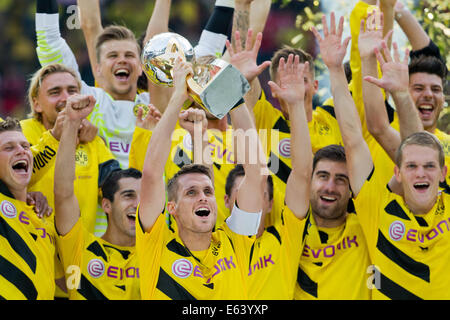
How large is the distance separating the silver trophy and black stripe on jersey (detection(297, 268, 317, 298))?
1.13 m

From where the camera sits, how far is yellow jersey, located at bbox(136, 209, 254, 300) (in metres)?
4.03

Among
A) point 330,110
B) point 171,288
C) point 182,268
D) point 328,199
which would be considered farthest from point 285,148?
point 171,288

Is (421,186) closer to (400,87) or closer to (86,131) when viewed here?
(400,87)

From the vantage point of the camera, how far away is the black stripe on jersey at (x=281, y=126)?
16.0ft

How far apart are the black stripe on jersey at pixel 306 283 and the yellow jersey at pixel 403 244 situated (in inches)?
12.2

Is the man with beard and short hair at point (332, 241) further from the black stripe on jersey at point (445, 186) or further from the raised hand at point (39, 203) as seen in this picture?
the raised hand at point (39, 203)

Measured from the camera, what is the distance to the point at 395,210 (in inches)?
169

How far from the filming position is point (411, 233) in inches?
166

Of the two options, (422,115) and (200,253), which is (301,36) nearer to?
(422,115)

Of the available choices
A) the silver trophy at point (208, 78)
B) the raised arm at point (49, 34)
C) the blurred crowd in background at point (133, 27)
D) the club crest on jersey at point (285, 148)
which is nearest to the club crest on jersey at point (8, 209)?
the silver trophy at point (208, 78)

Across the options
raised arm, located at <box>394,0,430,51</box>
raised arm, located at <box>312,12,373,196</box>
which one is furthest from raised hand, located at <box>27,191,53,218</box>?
raised arm, located at <box>394,0,430,51</box>

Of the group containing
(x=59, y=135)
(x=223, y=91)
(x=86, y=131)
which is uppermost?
(x=86, y=131)

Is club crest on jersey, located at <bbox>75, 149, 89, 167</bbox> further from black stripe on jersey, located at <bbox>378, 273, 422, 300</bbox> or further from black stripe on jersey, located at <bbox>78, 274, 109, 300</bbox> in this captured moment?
black stripe on jersey, located at <bbox>378, 273, 422, 300</bbox>

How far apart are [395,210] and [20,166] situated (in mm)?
1959
